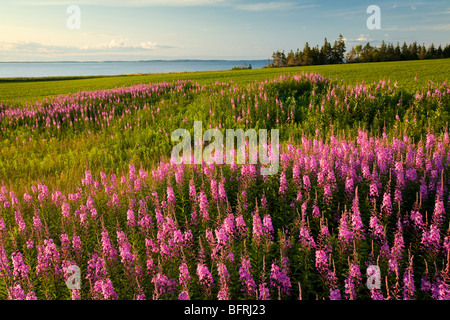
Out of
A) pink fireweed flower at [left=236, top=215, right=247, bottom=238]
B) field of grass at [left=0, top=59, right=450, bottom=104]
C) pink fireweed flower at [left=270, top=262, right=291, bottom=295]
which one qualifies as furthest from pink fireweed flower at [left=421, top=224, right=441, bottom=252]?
field of grass at [left=0, top=59, right=450, bottom=104]

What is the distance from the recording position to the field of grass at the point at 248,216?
347 cm

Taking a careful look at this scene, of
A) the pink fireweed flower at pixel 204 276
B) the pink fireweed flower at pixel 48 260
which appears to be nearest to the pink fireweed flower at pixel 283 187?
the pink fireweed flower at pixel 204 276

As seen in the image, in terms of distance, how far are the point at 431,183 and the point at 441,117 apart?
635 centimetres

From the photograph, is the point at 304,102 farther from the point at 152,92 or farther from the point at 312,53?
the point at 312,53

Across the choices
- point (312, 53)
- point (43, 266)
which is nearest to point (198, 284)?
point (43, 266)

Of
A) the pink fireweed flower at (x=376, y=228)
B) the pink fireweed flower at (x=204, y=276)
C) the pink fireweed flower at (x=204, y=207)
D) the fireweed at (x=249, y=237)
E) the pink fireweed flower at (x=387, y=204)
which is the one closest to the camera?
the pink fireweed flower at (x=204, y=276)

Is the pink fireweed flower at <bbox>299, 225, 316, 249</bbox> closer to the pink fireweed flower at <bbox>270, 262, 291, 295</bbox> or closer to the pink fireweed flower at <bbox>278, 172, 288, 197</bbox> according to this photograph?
the pink fireweed flower at <bbox>270, 262, 291, 295</bbox>

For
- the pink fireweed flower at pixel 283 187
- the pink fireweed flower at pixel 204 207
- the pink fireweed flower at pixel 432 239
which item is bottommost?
the pink fireweed flower at pixel 432 239

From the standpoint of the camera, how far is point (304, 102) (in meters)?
14.0

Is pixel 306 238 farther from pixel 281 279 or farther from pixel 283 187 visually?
pixel 283 187

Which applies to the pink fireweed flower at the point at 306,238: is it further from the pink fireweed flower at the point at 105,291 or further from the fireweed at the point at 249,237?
the pink fireweed flower at the point at 105,291

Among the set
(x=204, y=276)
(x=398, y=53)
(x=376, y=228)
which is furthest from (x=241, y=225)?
(x=398, y=53)

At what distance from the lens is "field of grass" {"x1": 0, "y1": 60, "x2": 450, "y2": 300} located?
347cm
